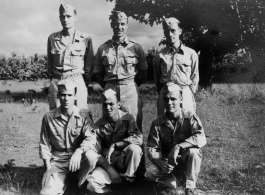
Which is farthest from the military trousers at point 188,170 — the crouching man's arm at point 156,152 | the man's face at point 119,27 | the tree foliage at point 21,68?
the tree foliage at point 21,68

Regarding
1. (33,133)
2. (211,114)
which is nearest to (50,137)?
(33,133)

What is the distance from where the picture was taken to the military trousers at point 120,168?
4.33 m

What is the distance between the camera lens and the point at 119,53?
532 centimetres

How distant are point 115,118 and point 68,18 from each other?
1.70 metres

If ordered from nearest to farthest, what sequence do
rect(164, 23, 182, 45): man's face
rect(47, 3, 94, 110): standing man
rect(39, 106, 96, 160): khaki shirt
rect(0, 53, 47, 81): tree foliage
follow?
rect(39, 106, 96, 160): khaki shirt → rect(164, 23, 182, 45): man's face → rect(47, 3, 94, 110): standing man → rect(0, 53, 47, 81): tree foliage

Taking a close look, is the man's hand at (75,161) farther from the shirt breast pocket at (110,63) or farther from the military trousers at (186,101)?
the shirt breast pocket at (110,63)

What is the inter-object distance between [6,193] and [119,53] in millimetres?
2581

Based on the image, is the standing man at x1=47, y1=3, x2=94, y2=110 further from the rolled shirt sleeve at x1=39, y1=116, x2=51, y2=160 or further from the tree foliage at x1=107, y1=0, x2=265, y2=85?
the tree foliage at x1=107, y1=0, x2=265, y2=85

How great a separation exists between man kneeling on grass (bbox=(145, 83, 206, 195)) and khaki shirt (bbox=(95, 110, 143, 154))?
0.29 metres

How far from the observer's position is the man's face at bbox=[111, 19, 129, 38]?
16.8 ft

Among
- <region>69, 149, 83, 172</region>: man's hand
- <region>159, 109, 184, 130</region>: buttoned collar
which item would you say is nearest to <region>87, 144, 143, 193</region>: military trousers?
<region>69, 149, 83, 172</region>: man's hand

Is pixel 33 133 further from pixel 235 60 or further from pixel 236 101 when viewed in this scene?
pixel 235 60

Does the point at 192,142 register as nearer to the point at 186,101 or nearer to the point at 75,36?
the point at 186,101

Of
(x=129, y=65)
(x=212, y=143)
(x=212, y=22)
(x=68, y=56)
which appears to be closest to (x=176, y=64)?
(x=129, y=65)
